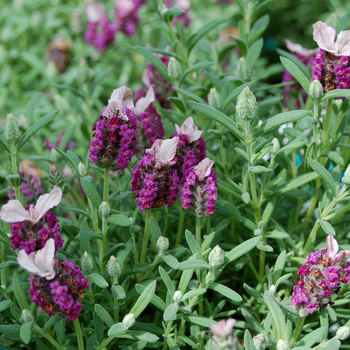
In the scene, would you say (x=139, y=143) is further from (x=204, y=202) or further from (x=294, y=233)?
(x=294, y=233)

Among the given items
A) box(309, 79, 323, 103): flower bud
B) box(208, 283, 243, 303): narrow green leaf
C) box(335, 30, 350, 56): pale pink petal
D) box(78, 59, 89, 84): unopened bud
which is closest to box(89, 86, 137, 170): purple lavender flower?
box(208, 283, 243, 303): narrow green leaf

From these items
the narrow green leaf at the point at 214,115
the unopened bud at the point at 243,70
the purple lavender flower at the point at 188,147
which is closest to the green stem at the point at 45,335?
the purple lavender flower at the point at 188,147

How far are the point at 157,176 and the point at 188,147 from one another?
0.53ft

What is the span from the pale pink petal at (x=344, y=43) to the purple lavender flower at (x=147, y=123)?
0.60m

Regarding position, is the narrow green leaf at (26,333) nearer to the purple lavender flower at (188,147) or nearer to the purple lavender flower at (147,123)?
the purple lavender flower at (188,147)

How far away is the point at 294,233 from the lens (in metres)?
1.64

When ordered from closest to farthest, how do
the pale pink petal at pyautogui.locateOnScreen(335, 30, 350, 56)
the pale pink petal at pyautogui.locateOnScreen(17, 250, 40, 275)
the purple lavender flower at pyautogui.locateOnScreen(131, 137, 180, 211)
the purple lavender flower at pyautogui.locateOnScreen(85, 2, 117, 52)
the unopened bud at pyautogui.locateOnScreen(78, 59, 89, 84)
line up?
Answer: the pale pink petal at pyautogui.locateOnScreen(17, 250, 40, 275)
the purple lavender flower at pyautogui.locateOnScreen(131, 137, 180, 211)
the pale pink petal at pyautogui.locateOnScreen(335, 30, 350, 56)
the unopened bud at pyautogui.locateOnScreen(78, 59, 89, 84)
the purple lavender flower at pyautogui.locateOnScreen(85, 2, 117, 52)

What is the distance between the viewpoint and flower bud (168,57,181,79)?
1.56 metres

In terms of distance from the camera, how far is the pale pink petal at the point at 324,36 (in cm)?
126

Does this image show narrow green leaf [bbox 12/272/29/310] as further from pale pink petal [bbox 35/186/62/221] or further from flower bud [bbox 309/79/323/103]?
flower bud [bbox 309/79/323/103]

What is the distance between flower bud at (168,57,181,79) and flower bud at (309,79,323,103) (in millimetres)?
525

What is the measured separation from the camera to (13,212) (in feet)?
3.22

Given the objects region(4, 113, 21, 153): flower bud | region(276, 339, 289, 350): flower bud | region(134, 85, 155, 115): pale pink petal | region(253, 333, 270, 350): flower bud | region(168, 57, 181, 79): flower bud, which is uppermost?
region(4, 113, 21, 153): flower bud

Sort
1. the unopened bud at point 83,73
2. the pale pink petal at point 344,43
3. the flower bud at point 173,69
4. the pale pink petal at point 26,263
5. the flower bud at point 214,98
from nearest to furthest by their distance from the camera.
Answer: the pale pink petal at point 26,263
the pale pink petal at point 344,43
the flower bud at point 214,98
the flower bud at point 173,69
the unopened bud at point 83,73
